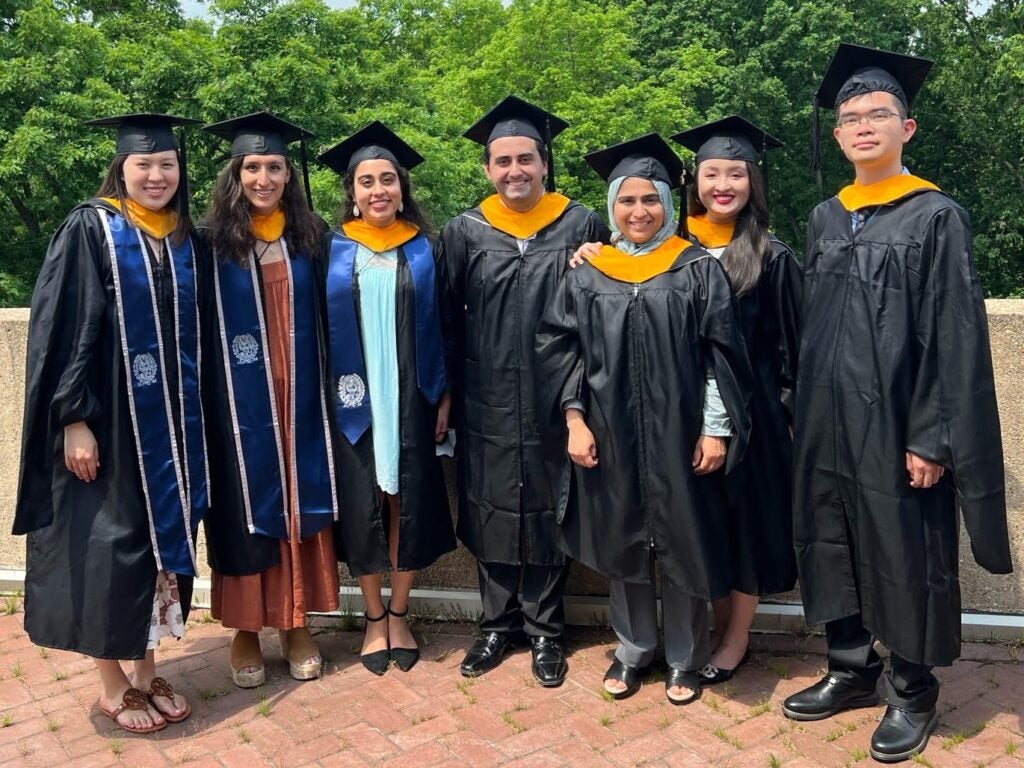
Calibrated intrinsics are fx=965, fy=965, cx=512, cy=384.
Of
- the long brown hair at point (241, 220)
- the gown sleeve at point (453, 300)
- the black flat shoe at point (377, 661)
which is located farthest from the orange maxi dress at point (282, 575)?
the gown sleeve at point (453, 300)

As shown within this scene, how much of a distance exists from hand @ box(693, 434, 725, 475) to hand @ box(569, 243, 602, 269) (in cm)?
78

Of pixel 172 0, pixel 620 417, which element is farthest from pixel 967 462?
pixel 172 0

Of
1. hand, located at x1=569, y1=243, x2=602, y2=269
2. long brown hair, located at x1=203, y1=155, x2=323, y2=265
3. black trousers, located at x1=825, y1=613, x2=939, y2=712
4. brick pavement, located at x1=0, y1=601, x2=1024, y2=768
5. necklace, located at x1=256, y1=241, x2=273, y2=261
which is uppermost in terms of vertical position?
long brown hair, located at x1=203, y1=155, x2=323, y2=265

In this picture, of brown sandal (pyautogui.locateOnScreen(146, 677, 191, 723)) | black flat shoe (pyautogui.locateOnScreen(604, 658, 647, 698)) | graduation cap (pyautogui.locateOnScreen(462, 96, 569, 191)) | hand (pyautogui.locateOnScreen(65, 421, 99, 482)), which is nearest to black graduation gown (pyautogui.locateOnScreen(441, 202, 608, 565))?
graduation cap (pyautogui.locateOnScreen(462, 96, 569, 191))

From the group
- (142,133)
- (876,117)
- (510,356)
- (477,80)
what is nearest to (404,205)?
(510,356)

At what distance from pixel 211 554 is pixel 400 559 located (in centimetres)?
74

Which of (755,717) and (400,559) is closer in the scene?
(755,717)

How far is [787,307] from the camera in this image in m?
3.50

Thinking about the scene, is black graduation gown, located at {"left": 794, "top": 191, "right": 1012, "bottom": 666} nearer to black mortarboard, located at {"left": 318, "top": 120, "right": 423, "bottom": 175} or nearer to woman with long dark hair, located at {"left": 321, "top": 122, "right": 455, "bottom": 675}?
woman with long dark hair, located at {"left": 321, "top": 122, "right": 455, "bottom": 675}

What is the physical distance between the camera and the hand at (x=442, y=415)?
13.0 ft

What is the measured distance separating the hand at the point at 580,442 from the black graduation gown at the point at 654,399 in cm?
3

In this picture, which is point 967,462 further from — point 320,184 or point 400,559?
point 320,184

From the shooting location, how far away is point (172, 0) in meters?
22.3

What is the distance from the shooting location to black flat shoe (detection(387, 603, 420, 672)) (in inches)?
154
